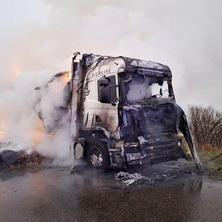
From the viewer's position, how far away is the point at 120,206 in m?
3.83

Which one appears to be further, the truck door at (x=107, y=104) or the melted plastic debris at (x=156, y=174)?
the truck door at (x=107, y=104)

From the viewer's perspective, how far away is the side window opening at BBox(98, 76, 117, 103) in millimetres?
6189

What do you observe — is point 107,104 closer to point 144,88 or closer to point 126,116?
point 126,116

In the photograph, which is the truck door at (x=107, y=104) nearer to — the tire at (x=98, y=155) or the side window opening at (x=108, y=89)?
the side window opening at (x=108, y=89)

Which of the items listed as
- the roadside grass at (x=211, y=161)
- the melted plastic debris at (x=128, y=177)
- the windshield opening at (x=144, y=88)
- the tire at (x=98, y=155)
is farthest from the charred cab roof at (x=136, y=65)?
the roadside grass at (x=211, y=161)

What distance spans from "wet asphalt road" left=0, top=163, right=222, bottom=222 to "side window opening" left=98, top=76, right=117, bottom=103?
1.91 m

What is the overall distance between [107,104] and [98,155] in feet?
4.52

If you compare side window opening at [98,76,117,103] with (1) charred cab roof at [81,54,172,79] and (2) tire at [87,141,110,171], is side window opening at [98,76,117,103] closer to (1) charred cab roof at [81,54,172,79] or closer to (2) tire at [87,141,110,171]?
(1) charred cab roof at [81,54,172,79]

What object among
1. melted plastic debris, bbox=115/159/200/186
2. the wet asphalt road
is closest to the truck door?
melted plastic debris, bbox=115/159/200/186

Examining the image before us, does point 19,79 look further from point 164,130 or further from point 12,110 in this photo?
point 164,130

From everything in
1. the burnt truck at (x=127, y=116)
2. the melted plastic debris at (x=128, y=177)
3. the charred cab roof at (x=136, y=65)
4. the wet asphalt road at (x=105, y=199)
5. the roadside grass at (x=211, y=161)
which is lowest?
the wet asphalt road at (x=105, y=199)

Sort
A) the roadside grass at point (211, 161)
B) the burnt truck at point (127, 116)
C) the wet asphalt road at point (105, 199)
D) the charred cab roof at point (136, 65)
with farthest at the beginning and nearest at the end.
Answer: the charred cab roof at point (136, 65) → the burnt truck at point (127, 116) → the roadside grass at point (211, 161) → the wet asphalt road at point (105, 199)

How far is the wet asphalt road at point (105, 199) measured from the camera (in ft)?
11.3

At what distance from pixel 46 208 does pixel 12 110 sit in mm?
6727
